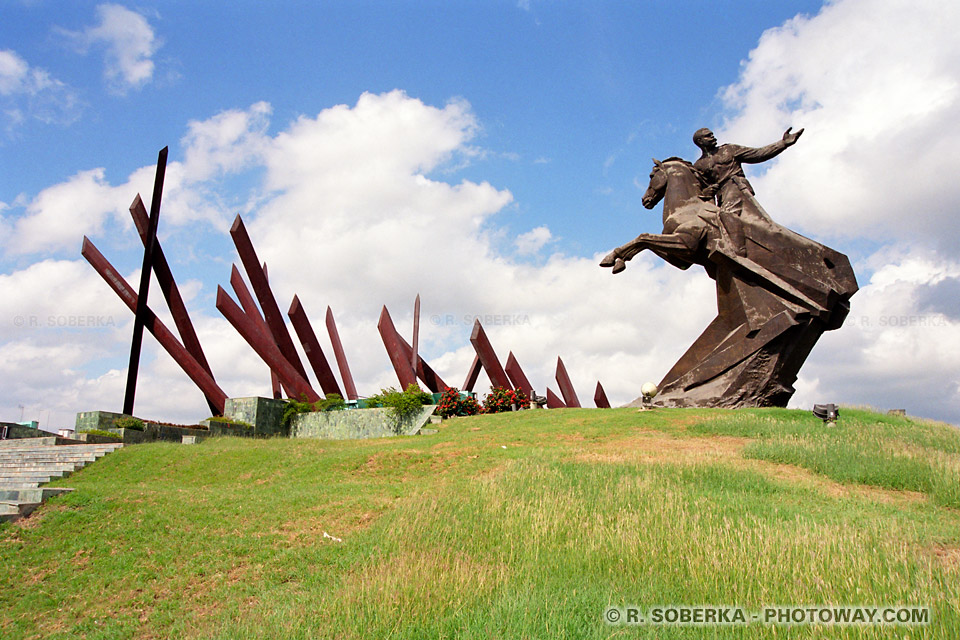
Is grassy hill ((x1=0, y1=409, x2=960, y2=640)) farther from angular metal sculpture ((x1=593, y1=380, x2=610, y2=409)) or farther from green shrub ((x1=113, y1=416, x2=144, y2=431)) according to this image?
angular metal sculpture ((x1=593, y1=380, x2=610, y2=409))

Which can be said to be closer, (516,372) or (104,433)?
(104,433)

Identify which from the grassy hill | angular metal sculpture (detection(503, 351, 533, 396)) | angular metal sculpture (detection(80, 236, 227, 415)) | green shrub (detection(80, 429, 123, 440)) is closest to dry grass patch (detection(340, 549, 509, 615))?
the grassy hill

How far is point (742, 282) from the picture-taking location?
1781 cm

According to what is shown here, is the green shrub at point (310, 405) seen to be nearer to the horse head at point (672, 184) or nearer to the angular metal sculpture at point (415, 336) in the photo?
the angular metal sculpture at point (415, 336)

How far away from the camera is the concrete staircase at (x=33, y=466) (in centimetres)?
807

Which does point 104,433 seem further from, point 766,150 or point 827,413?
point 766,150

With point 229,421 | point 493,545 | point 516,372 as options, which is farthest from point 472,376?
point 493,545

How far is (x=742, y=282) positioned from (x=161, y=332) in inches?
761

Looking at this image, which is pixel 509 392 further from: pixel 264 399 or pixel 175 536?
pixel 175 536

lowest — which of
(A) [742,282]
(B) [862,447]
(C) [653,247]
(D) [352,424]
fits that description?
(B) [862,447]

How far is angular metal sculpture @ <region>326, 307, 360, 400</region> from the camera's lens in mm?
25969

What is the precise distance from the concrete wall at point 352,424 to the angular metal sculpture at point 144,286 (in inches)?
205

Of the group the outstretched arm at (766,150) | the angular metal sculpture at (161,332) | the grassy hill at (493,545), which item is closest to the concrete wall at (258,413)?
the angular metal sculpture at (161,332)

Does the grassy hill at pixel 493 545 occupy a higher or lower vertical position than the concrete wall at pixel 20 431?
lower
